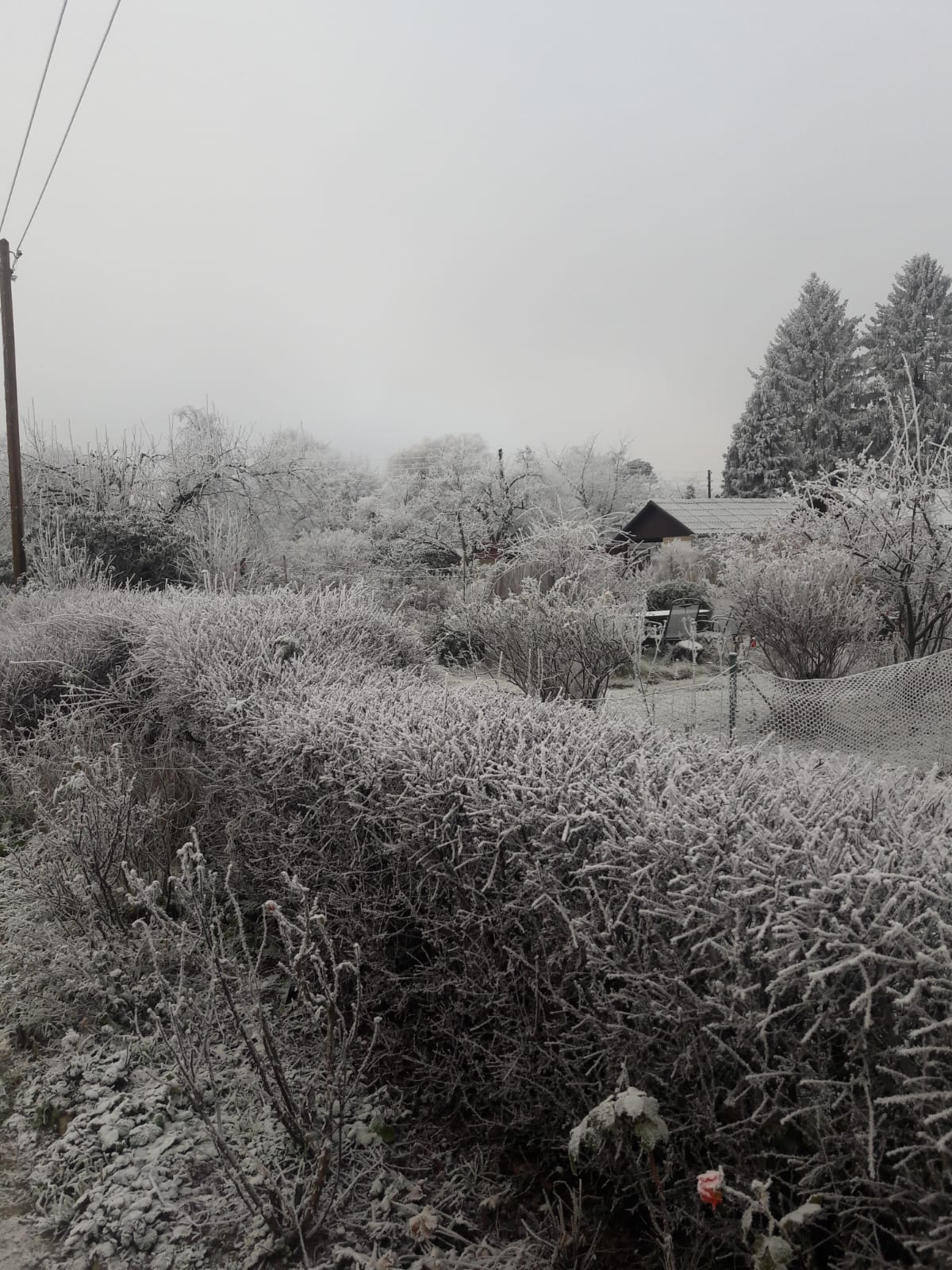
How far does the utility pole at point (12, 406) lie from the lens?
44.1 ft

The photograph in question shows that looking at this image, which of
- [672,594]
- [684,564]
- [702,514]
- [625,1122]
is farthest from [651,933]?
[702,514]

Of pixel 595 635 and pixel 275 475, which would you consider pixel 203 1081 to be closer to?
pixel 595 635

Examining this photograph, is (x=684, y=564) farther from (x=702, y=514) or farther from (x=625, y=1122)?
(x=625, y=1122)

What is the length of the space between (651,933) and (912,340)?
38.3 m

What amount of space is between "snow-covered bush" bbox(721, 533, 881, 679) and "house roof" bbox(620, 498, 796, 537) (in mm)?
16426

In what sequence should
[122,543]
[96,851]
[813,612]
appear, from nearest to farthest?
1. [96,851]
2. [813,612]
3. [122,543]

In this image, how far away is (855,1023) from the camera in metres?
1.60

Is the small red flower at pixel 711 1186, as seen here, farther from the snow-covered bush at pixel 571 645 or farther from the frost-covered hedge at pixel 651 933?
the snow-covered bush at pixel 571 645

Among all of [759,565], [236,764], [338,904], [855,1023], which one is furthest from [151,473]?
[855,1023]

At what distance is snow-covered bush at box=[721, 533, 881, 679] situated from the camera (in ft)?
29.6

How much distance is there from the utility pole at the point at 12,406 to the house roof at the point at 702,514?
17415 mm

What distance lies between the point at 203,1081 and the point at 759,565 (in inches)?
353

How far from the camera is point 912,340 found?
111ft

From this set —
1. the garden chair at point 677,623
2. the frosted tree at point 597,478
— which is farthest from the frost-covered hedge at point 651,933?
the frosted tree at point 597,478
